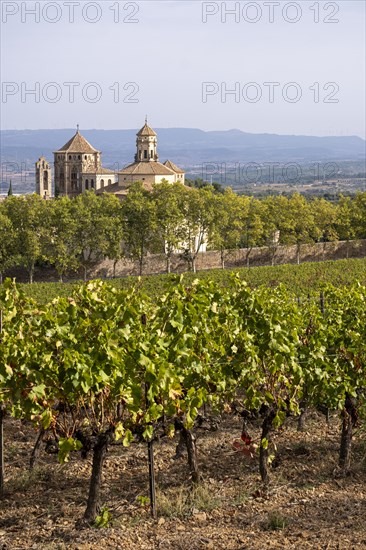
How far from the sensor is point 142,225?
5591 centimetres

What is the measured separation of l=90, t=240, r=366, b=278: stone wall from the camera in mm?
Answer: 59906

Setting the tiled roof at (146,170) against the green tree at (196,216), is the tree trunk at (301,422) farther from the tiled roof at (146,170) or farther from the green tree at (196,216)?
the tiled roof at (146,170)

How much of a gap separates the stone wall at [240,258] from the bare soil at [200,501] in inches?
1776

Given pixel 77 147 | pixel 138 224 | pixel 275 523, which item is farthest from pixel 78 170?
pixel 275 523

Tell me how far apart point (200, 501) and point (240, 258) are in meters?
52.2

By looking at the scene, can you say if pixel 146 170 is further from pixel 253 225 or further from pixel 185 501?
pixel 185 501

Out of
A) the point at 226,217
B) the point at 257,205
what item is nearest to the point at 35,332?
the point at 226,217

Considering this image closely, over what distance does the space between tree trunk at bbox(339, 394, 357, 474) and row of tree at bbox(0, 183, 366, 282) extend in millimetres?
40153

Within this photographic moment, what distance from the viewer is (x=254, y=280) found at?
44188mm

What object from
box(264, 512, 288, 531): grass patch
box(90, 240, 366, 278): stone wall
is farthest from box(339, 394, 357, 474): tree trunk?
box(90, 240, 366, 278): stone wall

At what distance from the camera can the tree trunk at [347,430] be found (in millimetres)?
13125

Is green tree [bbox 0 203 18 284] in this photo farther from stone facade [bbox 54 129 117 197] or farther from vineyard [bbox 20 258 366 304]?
stone facade [bbox 54 129 117 197]

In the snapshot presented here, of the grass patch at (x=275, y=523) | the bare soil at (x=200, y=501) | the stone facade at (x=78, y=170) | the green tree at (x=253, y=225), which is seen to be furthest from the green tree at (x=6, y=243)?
the grass patch at (x=275, y=523)

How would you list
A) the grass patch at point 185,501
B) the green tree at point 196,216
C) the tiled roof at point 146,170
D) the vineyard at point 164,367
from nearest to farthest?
the vineyard at point 164,367
the grass patch at point 185,501
the green tree at point 196,216
the tiled roof at point 146,170
